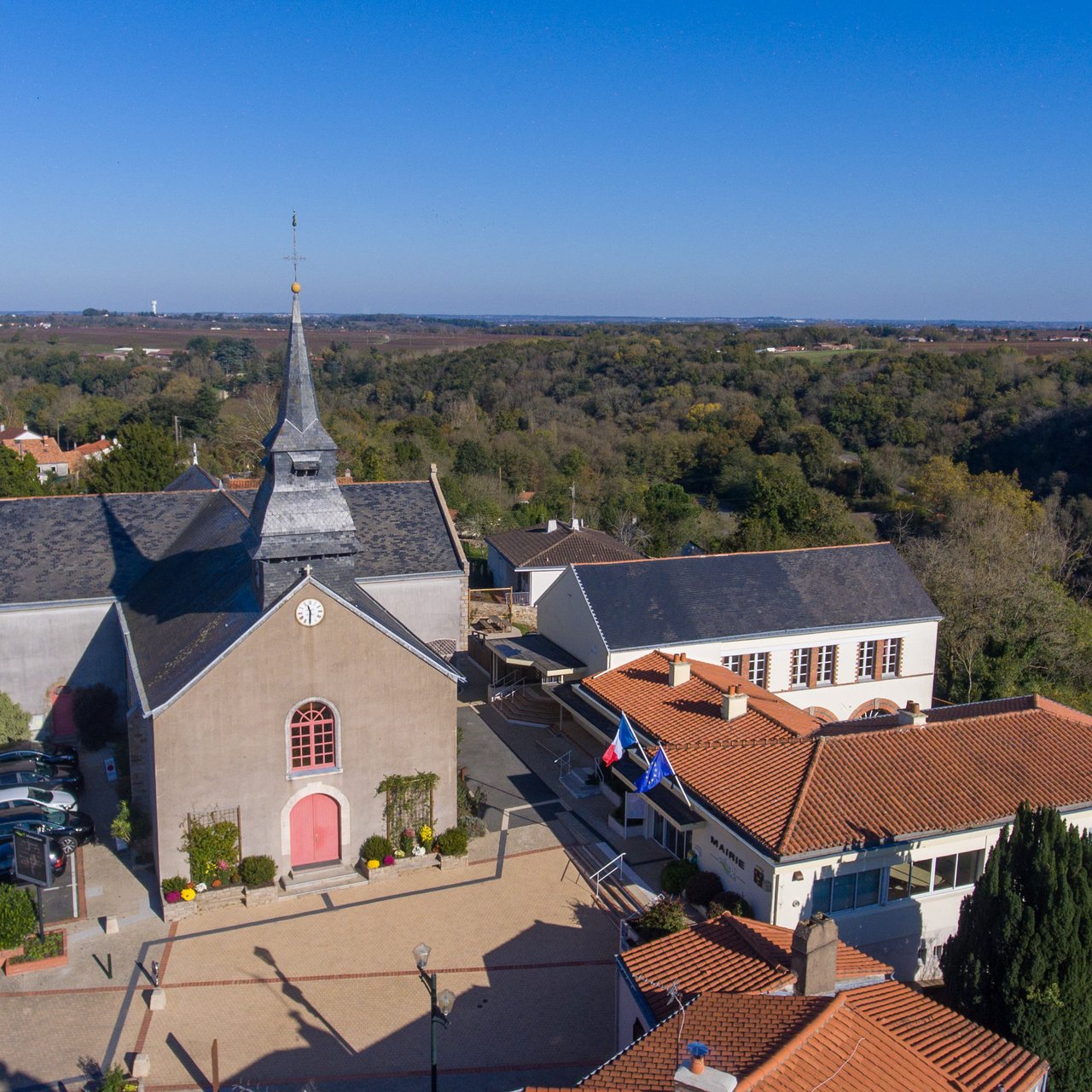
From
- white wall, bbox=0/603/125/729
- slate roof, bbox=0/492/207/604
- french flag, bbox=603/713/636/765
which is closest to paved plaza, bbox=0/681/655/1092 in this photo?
french flag, bbox=603/713/636/765

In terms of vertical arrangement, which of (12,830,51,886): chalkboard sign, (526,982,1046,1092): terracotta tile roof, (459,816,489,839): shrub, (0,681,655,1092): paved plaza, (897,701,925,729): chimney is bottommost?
(0,681,655,1092): paved plaza

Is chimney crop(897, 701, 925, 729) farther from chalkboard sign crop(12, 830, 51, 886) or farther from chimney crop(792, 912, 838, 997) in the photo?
chalkboard sign crop(12, 830, 51, 886)

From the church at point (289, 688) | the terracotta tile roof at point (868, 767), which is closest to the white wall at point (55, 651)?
the church at point (289, 688)

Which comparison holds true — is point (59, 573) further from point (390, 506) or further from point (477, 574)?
point (477, 574)

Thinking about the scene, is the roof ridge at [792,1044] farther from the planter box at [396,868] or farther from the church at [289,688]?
the church at [289,688]

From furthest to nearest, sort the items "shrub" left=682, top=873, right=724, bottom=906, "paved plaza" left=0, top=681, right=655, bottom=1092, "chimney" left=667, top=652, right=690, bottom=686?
1. "chimney" left=667, top=652, right=690, bottom=686
2. "shrub" left=682, top=873, right=724, bottom=906
3. "paved plaza" left=0, top=681, right=655, bottom=1092

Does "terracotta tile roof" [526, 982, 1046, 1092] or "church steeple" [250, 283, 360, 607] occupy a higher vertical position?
"church steeple" [250, 283, 360, 607]
